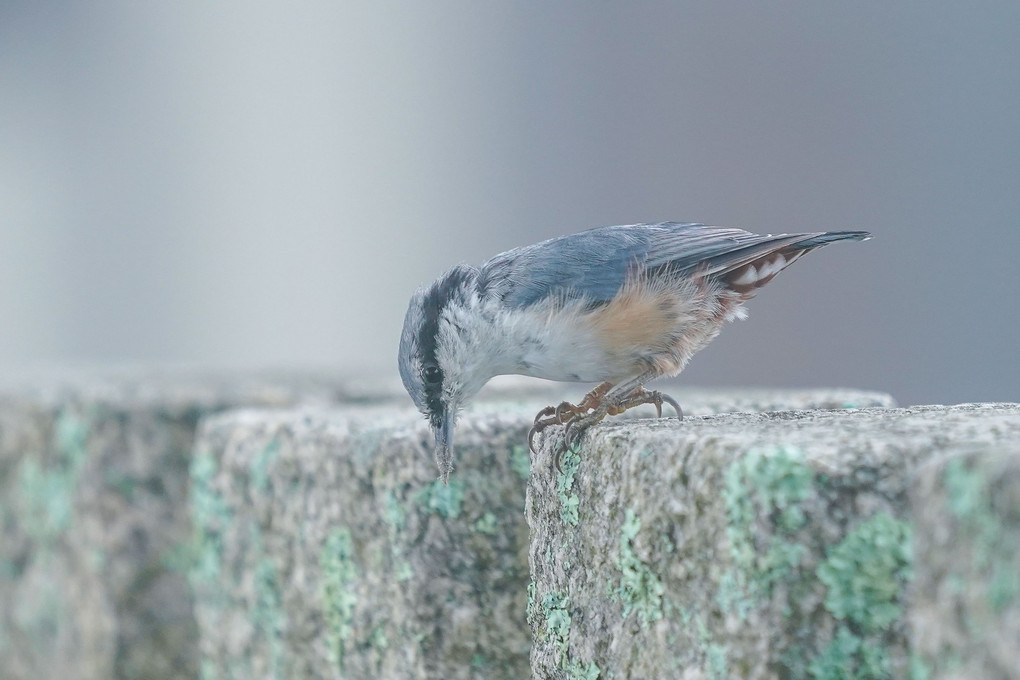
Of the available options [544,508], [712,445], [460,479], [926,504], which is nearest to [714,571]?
[712,445]

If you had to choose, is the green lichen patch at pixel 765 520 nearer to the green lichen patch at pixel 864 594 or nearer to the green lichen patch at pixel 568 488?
the green lichen patch at pixel 864 594

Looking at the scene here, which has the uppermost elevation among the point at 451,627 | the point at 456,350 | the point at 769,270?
the point at 769,270

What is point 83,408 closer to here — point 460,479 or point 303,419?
point 303,419

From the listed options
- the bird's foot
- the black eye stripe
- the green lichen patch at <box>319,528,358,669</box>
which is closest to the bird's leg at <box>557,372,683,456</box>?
the bird's foot

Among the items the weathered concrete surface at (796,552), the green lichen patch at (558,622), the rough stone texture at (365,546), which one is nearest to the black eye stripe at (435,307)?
the rough stone texture at (365,546)

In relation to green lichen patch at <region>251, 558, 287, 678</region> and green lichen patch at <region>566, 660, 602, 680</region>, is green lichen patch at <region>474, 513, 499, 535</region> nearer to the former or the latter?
green lichen patch at <region>566, 660, 602, 680</region>

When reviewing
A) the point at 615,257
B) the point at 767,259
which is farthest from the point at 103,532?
the point at 767,259

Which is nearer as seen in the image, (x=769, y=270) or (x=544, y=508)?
(x=544, y=508)

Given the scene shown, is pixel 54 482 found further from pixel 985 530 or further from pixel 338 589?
pixel 985 530
